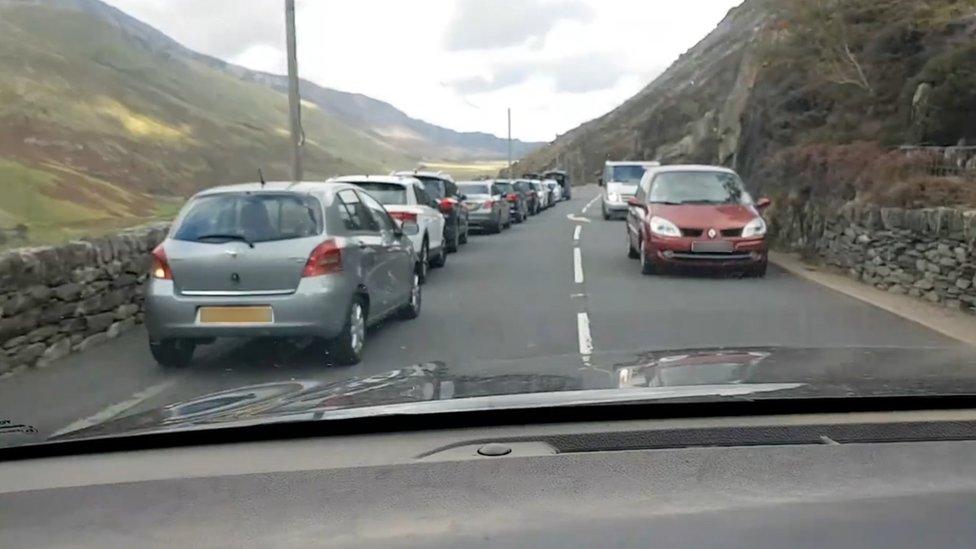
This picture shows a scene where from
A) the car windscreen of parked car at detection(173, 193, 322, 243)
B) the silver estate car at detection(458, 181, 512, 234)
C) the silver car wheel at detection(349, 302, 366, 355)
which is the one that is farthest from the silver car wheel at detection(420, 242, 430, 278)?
the silver estate car at detection(458, 181, 512, 234)

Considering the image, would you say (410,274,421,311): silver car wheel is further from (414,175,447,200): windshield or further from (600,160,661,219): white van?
(600,160,661,219): white van

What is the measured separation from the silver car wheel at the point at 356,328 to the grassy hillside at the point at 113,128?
844cm

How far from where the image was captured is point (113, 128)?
204 ft

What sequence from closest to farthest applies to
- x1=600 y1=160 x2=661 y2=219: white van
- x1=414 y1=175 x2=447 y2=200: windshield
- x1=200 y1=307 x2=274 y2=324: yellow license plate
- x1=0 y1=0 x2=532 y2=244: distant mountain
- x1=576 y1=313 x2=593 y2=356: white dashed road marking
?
1. x1=200 y1=307 x2=274 y2=324: yellow license plate
2. x1=576 y1=313 x2=593 y2=356: white dashed road marking
3. x1=414 y1=175 x2=447 y2=200: windshield
4. x1=0 y1=0 x2=532 y2=244: distant mountain
5. x1=600 y1=160 x2=661 y2=219: white van

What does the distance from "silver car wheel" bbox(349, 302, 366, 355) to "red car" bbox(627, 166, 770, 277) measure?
7.23 metres

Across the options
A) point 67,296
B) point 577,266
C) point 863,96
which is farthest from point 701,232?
point 67,296

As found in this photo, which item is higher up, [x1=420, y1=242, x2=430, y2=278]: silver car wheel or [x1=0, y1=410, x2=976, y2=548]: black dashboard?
[x1=0, y1=410, x2=976, y2=548]: black dashboard

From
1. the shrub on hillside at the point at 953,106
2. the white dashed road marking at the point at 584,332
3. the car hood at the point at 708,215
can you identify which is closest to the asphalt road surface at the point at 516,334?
the white dashed road marking at the point at 584,332

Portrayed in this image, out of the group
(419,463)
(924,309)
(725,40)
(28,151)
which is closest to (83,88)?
(28,151)

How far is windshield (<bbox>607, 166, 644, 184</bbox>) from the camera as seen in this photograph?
3702 cm

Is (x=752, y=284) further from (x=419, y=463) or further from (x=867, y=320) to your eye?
(x=419, y=463)

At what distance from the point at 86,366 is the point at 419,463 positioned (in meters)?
6.58

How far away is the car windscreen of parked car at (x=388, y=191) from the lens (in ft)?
52.5

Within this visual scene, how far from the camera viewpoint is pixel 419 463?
8.75ft
